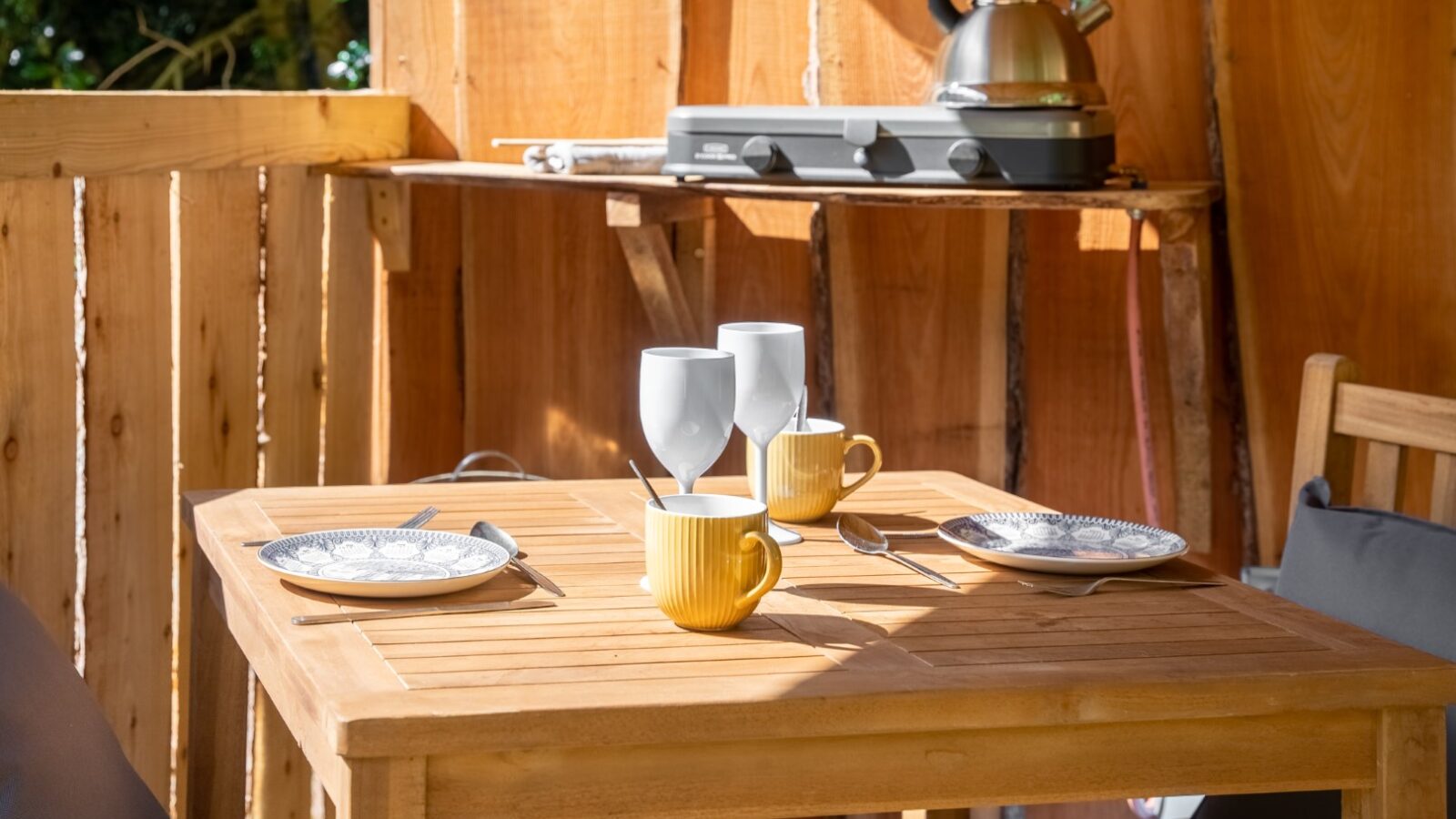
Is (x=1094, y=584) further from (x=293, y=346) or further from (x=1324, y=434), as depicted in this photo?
(x=293, y=346)

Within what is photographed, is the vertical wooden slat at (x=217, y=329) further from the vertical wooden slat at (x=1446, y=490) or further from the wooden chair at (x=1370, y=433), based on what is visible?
the vertical wooden slat at (x=1446, y=490)

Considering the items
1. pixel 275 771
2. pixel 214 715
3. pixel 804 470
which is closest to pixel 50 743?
pixel 214 715

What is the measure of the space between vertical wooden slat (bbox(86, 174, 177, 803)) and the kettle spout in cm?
125

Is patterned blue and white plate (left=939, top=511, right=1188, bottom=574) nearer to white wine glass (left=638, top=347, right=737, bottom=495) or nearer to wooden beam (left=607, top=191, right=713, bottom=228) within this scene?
white wine glass (left=638, top=347, right=737, bottom=495)

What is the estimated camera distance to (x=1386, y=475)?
1.85 metres

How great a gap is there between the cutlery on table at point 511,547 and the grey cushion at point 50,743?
0.37m

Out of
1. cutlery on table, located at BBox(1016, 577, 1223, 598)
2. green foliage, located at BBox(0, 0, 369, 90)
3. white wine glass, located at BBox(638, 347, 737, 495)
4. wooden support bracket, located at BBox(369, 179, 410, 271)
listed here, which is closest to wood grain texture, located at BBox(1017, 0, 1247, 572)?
cutlery on table, located at BBox(1016, 577, 1223, 598)

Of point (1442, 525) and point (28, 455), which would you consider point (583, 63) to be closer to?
point (28, 455)

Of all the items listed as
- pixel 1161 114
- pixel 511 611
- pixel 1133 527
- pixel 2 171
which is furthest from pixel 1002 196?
pixel 2 171

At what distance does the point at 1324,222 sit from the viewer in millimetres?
2410

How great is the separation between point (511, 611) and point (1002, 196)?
3.57ft

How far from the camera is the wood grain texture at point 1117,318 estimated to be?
2508 mm

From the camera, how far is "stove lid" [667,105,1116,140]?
2148 millimetres

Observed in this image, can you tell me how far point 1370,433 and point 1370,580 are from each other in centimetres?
23
